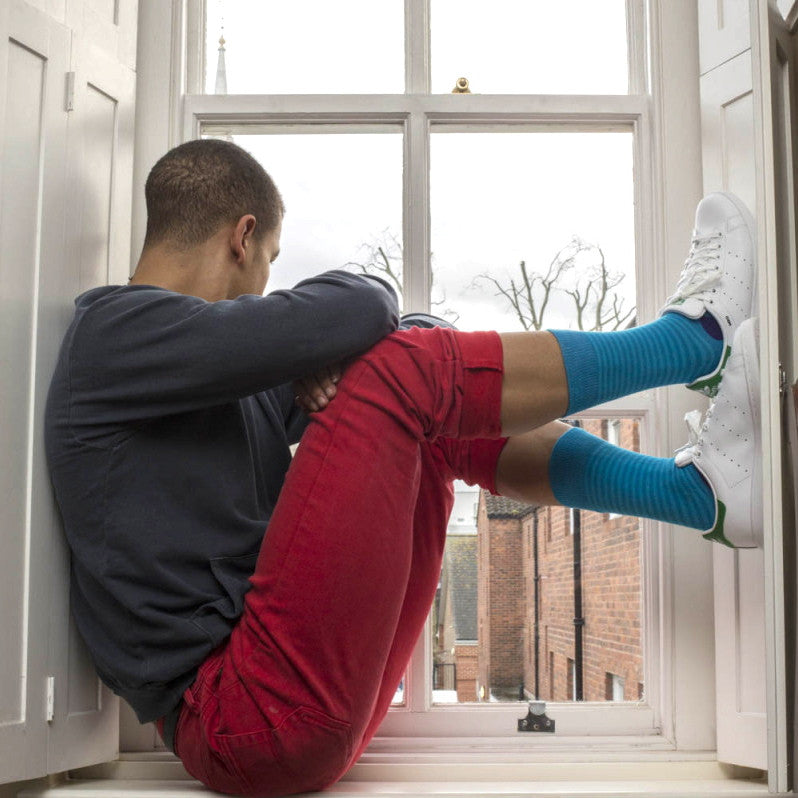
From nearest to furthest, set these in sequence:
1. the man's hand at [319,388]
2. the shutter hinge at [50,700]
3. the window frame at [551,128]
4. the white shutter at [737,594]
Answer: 1. the man's hand at [319,388]
2. the shutter hinge at [50,700]
3. the white shutter at [737,594]
4. the window frame at [551,128]

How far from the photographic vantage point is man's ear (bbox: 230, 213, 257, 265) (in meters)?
1.72

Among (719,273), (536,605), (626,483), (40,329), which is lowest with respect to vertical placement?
(536,605)

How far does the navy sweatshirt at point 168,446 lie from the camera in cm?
148

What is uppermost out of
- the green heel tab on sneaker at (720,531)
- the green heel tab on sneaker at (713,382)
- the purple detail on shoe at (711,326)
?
the purple detail on shoe at (711,326)

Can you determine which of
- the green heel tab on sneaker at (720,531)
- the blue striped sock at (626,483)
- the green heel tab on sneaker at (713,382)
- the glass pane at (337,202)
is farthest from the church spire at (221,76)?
the green heel tab on sneaker at (720,531)

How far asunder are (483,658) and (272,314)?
0.95 m

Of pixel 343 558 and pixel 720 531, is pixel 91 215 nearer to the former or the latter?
pixel 343 558

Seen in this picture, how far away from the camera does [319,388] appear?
150cm

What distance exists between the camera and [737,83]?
6.54ft

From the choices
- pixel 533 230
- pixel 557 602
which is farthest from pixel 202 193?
pixel 557 602

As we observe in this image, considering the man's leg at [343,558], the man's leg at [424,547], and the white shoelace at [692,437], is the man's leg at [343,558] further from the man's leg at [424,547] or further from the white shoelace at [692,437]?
the white shoelace at [692,437]

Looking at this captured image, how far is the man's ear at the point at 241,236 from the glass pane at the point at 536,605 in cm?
70

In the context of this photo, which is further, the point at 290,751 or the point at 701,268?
the point at 701,268

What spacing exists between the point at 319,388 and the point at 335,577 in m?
0.28
